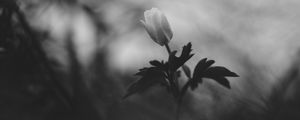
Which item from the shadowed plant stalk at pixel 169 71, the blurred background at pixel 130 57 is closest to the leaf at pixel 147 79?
the shadowed plant stalk at pixel 169 71

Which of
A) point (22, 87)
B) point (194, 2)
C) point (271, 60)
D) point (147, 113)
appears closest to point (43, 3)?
point (22, 87)

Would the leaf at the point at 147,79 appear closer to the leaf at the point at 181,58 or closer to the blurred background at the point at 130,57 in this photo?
the leaf at the point at 181,58

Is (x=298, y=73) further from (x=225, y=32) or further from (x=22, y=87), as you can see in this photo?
(x=22, y=87)

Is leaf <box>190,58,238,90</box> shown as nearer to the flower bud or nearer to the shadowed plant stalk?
the shadowed plant stalk

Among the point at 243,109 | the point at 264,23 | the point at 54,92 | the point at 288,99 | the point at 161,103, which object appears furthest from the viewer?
the point at 264,23

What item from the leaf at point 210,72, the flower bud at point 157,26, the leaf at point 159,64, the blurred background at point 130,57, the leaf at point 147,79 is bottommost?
the leaf at point 210,72

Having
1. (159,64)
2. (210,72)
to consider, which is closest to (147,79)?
(159,64)

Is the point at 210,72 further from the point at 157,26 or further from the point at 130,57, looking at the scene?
the point at 130,57
